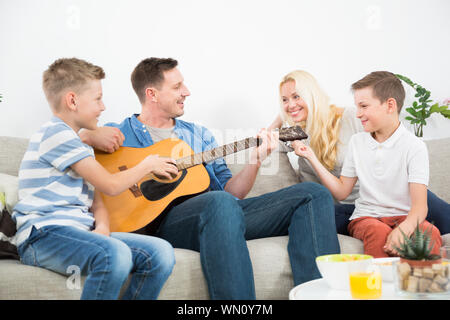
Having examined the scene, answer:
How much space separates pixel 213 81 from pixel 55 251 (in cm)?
148

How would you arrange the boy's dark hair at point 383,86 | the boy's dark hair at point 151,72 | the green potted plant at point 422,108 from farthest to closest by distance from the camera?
the green potted plant at point 422,108
the boy's dark hair at point 151,72
the boy's dark hair at point 383,86

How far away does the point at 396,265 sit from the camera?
105 centimetres

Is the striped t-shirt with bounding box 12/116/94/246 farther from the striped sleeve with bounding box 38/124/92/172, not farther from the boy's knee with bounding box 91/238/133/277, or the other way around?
the boy's knee with bounding box 91/238/133/277

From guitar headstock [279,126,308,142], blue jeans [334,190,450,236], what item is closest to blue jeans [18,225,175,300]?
guitar headstock [279,126,308,142]

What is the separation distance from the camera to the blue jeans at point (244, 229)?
1.43 meters

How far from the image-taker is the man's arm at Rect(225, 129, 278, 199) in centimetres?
187

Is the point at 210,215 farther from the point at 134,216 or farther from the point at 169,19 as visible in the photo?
the point at 169,19

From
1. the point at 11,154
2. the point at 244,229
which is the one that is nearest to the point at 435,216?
the point at 244,229

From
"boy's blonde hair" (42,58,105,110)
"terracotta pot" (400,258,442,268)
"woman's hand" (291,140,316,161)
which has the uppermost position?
"boy's blonde hair" (42,58,105,110)

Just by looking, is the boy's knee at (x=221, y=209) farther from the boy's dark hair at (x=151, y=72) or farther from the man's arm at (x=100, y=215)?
the boy's dark hair at (x=151, y=72)

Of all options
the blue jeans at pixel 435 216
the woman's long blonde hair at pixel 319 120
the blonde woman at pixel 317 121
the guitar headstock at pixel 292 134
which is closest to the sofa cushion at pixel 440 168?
the blue jeans at pixel 435 216

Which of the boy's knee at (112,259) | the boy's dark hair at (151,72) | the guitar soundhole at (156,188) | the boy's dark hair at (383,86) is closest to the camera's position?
the boy's knee at (112,259)

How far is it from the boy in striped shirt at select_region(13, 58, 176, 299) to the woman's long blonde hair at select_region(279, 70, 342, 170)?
2.78 feet

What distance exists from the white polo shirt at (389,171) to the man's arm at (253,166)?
14.8 inches
